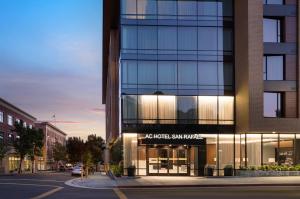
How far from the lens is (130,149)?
1975 inches

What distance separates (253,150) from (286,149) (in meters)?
2.95

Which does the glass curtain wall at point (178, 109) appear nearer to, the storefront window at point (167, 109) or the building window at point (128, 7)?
the storefront window at point (167, 109)

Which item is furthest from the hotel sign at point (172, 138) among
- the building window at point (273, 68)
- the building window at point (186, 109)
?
the building window at point (273, 68)

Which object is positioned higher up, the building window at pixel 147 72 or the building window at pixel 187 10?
the building window at pixel 187 10

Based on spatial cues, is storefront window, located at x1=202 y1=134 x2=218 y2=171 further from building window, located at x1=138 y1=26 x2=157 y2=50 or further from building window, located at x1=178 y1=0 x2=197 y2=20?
building window, located at x1=178 y1=0 x2=197 y2=20

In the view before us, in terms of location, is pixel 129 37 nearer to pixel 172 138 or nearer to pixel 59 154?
pixel 172 138

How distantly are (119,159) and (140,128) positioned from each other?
4.10 meters

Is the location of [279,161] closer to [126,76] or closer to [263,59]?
[263,59]

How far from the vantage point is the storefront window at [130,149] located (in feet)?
165

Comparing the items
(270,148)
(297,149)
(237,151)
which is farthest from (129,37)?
(297,149)

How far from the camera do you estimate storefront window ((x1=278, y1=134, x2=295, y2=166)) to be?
49094 millimetres

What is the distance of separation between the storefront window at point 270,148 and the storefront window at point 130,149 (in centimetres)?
1176

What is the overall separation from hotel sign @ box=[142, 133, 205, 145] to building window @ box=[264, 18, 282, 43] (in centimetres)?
→ 1111

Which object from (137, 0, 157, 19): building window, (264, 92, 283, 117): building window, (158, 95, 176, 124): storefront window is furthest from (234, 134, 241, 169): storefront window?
(137, 0, 157, 19): building window
